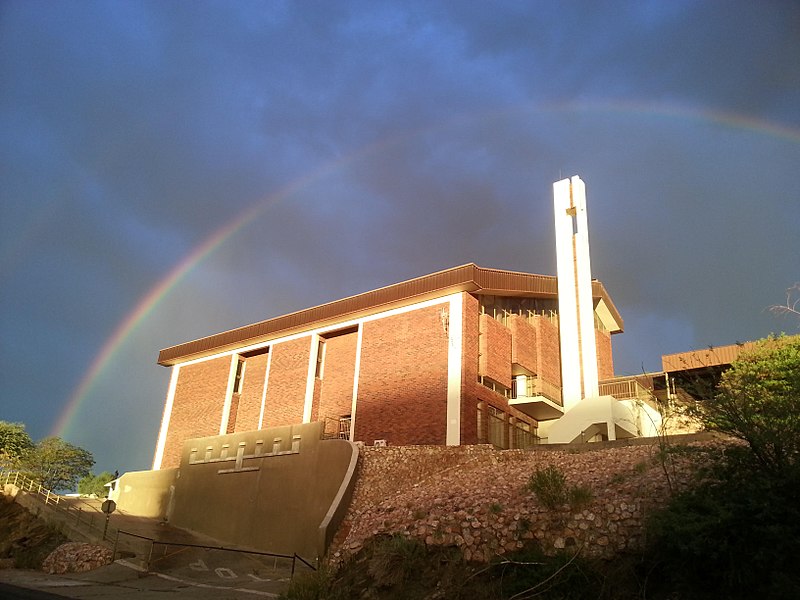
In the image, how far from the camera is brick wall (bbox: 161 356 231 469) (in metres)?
38.9

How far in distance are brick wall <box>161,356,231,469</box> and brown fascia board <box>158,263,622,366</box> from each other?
127cm

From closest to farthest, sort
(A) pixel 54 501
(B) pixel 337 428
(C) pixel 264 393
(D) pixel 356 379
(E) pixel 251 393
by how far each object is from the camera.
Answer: (A) pixel 54 501, (D) pixel 356 379, (B) pixel 337 428, (C) pixel 264 393, (E) pixel 251 393

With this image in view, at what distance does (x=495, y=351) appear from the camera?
30.3m

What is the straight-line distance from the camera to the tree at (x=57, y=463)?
5159 centimetres

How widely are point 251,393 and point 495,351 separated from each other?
51.8 ft

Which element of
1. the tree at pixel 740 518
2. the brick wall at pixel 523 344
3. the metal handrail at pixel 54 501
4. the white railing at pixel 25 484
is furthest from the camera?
the brick wall at pixel 523 344

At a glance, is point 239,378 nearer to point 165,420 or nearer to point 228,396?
point 228,396

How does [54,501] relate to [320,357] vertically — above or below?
below

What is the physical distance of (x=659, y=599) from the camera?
34.4ft

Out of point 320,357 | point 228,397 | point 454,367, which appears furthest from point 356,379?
point 228,397

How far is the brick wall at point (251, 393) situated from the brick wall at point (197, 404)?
1173mm

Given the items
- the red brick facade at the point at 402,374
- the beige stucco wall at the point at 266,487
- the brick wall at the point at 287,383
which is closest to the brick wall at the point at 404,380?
the red brick facade at the point at 402,374

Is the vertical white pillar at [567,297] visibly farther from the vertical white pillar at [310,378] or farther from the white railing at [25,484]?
the white railing at [25,484]

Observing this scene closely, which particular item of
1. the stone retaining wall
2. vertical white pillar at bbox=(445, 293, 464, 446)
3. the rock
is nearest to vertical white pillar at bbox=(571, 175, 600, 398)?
vertical white pillar at bbox=(445, 293, 464, 446)
